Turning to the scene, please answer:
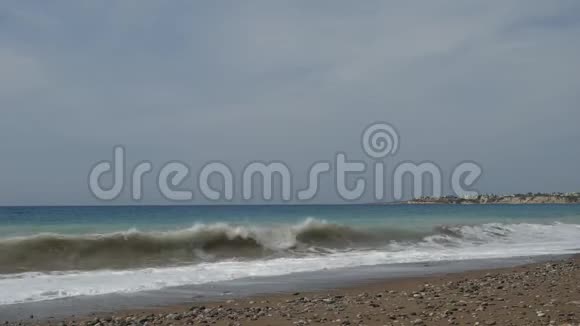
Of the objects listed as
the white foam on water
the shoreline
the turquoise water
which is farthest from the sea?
the turquoise water

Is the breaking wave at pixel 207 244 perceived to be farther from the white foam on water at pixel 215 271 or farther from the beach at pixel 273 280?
the white foam on water at pixel 215 271

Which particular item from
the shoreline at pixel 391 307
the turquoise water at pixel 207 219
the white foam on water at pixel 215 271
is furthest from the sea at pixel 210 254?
the turquoise water at pixel 207 219

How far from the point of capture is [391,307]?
25.8ft

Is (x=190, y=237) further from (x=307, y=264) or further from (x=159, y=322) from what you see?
(x=159, y=322)

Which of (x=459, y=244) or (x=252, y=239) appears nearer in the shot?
(x=252, y=239)

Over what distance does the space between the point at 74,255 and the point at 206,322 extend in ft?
35.2

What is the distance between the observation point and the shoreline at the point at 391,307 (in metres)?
6.95

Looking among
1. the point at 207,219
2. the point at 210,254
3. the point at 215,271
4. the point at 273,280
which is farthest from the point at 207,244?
the point at 207,219

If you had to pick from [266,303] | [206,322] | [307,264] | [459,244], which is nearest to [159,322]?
[206,322]

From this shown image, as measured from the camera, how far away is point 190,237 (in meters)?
20.5

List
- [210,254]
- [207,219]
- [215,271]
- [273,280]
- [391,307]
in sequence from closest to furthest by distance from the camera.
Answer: [391,307]
[273,280]
[215,271]
[210,254]
[207,219]

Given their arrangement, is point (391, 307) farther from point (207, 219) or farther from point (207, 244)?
point (207, 219)

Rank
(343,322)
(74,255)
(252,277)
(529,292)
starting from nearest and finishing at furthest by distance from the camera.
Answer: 1. (343,322)
2. (529,292)
3. (252,277)
4. (74,255)

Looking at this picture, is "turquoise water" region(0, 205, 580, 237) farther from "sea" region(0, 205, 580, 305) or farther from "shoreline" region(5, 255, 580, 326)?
"shoreline" region(5, 255, 580, 326)
